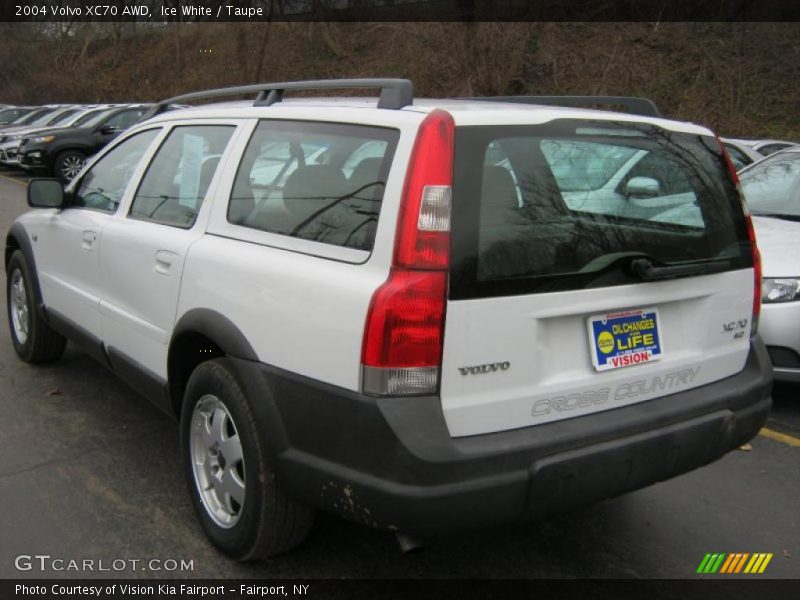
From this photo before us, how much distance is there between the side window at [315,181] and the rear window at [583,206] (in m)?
0.30

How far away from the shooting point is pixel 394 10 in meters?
28.3

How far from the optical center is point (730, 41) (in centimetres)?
2234

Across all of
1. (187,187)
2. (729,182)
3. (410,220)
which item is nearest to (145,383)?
(187,187)

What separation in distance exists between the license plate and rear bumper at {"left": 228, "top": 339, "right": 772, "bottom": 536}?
171 millimetres

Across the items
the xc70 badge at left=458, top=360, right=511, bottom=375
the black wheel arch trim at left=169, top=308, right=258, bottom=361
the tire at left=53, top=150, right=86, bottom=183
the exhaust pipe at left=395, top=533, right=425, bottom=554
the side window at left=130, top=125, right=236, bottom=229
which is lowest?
the tire at left=53, top=150, right=86, bottom=183

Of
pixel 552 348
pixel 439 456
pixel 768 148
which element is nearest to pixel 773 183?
pixel 552 348

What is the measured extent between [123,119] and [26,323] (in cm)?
1377

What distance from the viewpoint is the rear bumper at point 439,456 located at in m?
2.30

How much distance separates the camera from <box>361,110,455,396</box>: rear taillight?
2312 mm

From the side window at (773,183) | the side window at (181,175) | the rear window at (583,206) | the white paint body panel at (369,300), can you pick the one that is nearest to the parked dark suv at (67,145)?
the side window at (773,183)

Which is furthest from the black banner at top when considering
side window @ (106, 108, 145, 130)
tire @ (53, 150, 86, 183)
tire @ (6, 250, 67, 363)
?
tire @ (6, 250, 67, 363)

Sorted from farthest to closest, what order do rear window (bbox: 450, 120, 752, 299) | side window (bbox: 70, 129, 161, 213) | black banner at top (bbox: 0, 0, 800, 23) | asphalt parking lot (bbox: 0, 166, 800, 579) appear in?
1. black banner at top (bbox: 0, 0, 800, 23)
2. side window (bbox: 70, 129, 161, 213)
3. asphalt parking lot (bbox: 0, 166, 800, 579)
4. rear window (bbox: 450, 120, 752, 299)

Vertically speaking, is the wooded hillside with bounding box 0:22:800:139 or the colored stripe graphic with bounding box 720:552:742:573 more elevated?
the wooded hillside with bounding box 0:22:800:139

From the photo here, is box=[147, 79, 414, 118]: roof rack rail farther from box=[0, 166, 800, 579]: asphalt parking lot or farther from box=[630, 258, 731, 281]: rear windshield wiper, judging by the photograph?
box=[0, 166, 800, 579]: asphalt parking lot
